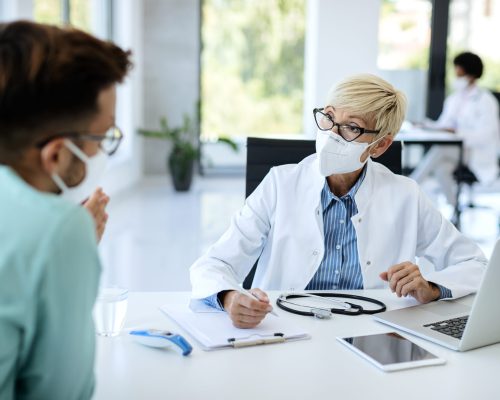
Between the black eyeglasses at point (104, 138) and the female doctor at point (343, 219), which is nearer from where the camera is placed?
the black eyeglasses at point (104, 138)

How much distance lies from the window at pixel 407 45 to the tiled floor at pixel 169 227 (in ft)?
4.54

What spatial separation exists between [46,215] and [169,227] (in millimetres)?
4469

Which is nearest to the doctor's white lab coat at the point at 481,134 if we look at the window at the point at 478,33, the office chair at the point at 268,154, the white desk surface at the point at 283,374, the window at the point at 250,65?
the window at the point at 478,33

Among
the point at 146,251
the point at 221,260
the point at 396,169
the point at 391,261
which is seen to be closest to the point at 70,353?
the point at 221,260

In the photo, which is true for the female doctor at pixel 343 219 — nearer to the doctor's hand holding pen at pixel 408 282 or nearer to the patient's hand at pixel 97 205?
the doctor's hand holding pen at pixel 408 282

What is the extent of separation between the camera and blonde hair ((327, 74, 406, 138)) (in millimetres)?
1812

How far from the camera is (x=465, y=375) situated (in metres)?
1.18

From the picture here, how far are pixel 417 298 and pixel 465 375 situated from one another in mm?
417

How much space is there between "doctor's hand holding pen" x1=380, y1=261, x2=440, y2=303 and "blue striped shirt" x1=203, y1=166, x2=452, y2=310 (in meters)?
0.27

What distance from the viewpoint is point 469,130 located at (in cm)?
575

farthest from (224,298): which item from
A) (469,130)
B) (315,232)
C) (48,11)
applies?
(469,130)

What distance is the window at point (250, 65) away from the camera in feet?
24.9

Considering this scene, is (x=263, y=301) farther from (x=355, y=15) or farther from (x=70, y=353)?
(x=355, y=15)

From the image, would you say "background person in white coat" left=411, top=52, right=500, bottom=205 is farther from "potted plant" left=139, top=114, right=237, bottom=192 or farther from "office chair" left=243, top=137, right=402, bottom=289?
"office chair" left=243, top=137, right=402, bottom=289
